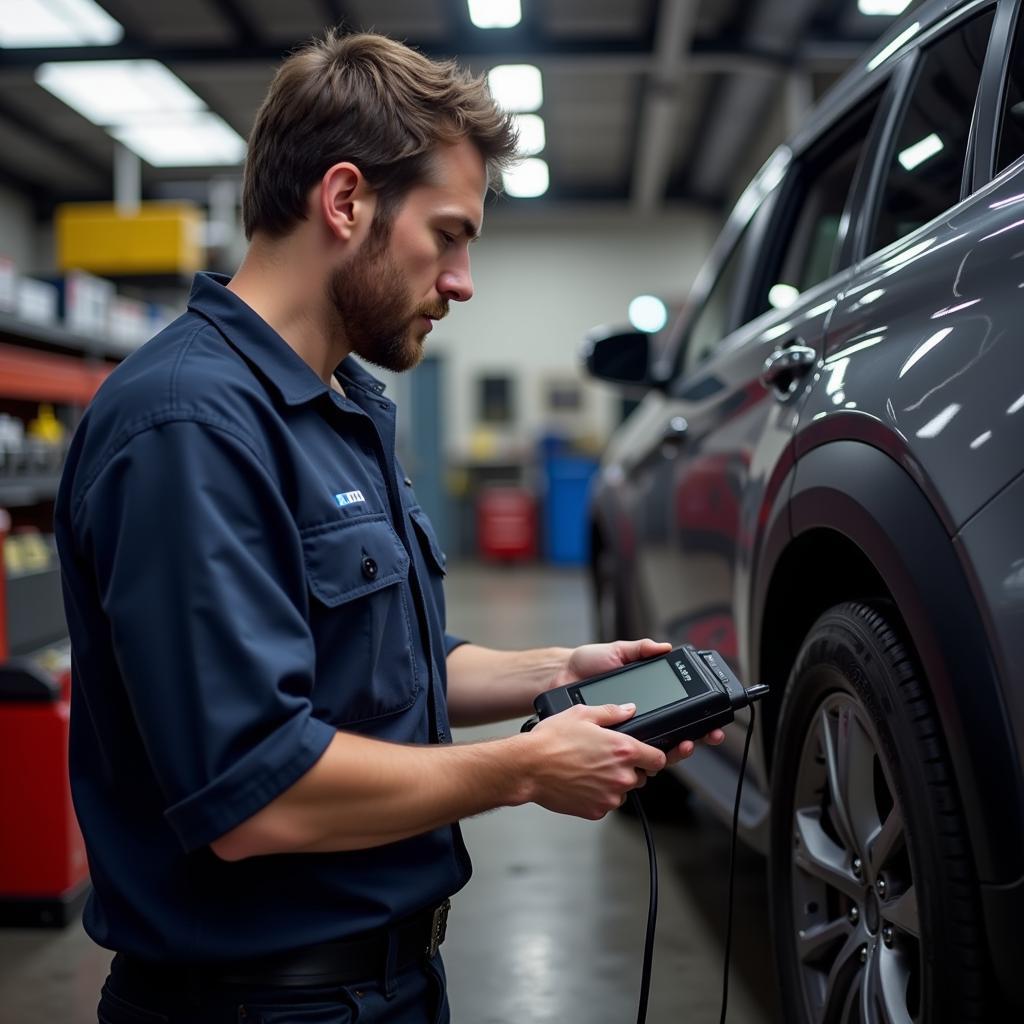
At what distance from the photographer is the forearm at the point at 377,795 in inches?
38.4

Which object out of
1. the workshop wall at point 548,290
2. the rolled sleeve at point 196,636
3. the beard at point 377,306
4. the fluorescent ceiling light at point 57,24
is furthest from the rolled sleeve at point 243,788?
the workshop wall at point 548,290

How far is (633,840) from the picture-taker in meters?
3.13

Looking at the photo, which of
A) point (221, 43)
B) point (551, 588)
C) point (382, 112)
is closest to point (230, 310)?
point (382, 112)

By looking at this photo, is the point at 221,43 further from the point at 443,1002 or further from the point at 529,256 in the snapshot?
the point at 443,1002

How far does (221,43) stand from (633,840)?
7.26 meters

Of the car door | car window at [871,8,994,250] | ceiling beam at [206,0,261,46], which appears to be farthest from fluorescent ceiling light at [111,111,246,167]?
car window at [871,8,994,250]

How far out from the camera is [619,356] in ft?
9.45

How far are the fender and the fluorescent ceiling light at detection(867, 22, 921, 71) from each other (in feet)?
2.36

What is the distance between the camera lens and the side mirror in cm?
288

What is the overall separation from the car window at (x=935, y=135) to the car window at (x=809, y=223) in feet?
1.44

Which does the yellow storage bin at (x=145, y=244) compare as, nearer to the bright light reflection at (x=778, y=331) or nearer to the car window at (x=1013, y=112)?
the bright light reflection at (x=778, y=331)

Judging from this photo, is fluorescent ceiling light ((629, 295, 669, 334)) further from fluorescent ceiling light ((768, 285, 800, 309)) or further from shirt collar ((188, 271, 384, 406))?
shirt collar ((188, 271, 384, 406))

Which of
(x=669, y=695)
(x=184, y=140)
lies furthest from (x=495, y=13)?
(x=669, y=695)

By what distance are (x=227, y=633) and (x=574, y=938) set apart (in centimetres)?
173
